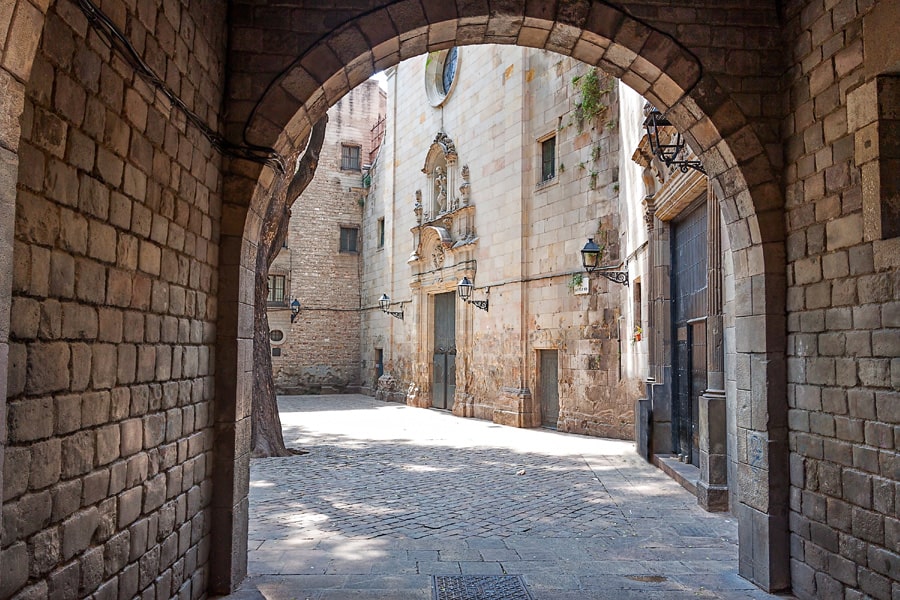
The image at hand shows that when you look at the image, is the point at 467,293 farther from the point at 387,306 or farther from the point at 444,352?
the point at 387,306

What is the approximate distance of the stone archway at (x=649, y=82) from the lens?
436 cm

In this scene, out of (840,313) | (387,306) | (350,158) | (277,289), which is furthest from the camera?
(350,158)

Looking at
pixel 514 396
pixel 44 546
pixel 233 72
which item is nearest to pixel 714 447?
pixel 233 72

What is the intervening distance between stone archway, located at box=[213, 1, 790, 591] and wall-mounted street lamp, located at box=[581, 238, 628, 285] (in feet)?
18.0

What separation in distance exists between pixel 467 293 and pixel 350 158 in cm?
1018

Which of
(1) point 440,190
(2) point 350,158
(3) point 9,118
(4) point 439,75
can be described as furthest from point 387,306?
(3) point 9,118

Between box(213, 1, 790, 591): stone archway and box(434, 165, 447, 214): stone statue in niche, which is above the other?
box(434, 165, 447, 214): stone statue in niche

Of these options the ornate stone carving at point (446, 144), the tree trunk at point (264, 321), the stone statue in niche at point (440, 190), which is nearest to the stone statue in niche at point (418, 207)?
the stone statue in niche at point (440, 190)

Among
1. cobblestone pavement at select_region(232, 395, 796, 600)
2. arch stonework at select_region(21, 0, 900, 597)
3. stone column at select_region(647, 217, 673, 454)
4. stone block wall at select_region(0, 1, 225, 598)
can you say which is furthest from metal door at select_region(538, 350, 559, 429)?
stone block wall at select_region(0, 1, 225, 598)

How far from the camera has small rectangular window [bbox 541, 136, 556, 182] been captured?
44.5 feet

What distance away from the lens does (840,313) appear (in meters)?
3.91

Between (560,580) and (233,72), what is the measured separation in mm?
4021

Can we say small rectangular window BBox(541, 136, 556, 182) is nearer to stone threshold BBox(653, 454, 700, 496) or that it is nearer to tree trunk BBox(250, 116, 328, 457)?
tree trunk BBox(250, 116, 328, 457)

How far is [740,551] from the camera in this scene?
15.1ft
